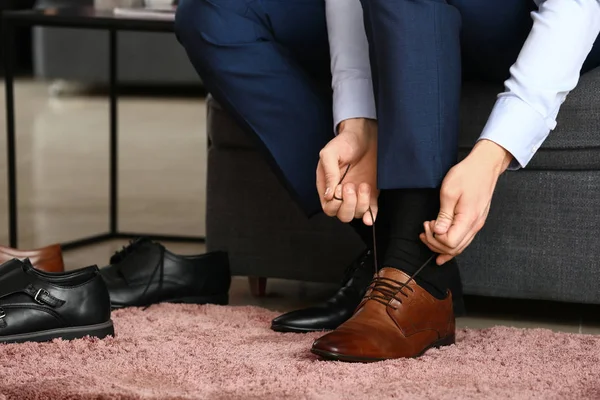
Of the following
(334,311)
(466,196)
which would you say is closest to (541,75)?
(466,196)

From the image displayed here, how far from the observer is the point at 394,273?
118 cm

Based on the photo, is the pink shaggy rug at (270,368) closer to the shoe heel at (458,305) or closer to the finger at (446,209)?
the shoe heel at (458,305)

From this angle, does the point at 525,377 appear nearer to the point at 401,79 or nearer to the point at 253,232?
the point at 401,79

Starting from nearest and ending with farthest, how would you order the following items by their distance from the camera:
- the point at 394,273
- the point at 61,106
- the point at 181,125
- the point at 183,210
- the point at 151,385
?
the point at 151,385 < the point at 394,273 < the point at 183,210 < the point at 181,125 < the point at 61,106

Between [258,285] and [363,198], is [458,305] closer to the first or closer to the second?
[363,198]

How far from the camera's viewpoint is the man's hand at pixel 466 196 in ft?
3.60

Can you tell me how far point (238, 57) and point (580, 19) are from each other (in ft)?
1.58

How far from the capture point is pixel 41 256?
1434 millimetres

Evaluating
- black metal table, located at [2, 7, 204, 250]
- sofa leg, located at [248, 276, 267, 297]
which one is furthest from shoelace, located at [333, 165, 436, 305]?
black metal table, located at [2, 7, 204, 250]

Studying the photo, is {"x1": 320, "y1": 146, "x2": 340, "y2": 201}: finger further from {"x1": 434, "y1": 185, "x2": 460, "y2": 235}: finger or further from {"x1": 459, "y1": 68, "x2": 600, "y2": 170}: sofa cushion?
{"x1": 459, "y1": 68, "x2": 600, "y2": 170}: sofa cushion

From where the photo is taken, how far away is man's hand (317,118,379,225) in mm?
1194

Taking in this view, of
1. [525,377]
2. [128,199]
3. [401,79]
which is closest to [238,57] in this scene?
[401,79]

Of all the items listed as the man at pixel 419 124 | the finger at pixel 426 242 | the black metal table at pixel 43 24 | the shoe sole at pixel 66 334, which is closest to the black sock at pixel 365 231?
the man at pixel 419 124

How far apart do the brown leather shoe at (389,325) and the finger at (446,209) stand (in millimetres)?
98
